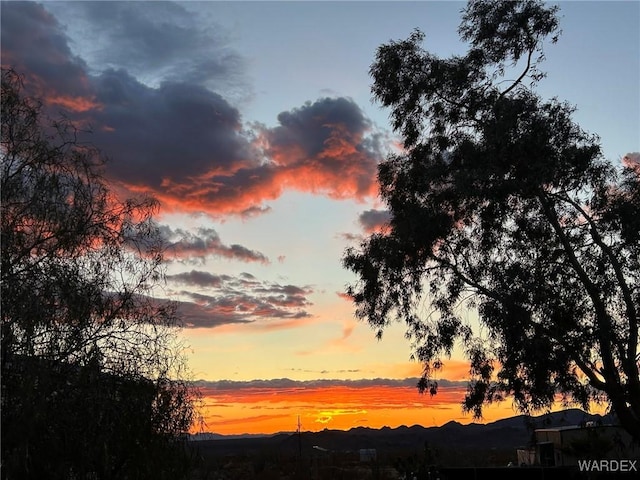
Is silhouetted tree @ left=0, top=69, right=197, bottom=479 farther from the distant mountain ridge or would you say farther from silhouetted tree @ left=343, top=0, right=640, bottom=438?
the distant mountain ridge

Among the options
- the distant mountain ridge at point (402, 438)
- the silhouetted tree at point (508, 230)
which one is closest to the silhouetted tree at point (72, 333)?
the silhouetted tree at point (508, 230)

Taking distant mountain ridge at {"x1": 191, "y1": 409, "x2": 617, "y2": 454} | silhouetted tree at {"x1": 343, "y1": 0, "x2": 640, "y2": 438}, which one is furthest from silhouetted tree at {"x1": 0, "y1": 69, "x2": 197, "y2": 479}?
distant mountain ridge at {"x1": 191, "y1": 409, "x2": 617, "y2": 454}

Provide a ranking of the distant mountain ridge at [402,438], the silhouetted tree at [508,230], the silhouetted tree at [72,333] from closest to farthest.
Answer: the silhouetted tree at [72,333] < the silhouetted tree at [508,230] < the distant mountain ridge at [402,438]

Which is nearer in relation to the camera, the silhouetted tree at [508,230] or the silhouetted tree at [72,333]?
the silhouetted tree at [72,333]

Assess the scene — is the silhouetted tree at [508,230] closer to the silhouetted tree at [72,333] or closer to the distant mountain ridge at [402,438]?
the silhouetted tree at [72,333]

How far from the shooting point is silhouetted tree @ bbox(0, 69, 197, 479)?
10.3 meters

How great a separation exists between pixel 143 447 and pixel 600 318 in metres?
13.7

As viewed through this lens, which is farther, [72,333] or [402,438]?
[402,438]

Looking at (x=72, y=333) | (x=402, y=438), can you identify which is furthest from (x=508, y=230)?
(x=402, y=438)

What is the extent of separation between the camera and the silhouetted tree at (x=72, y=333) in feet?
33.8

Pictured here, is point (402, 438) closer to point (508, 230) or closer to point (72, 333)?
point (508, 230)

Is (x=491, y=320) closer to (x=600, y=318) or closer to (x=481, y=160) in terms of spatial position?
(x=600, y=318)

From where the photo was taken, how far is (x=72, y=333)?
1103 centimetres

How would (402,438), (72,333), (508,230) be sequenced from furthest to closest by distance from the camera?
(402,438)
(508,230)
(72,333)
